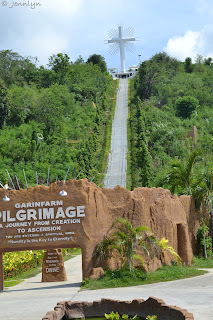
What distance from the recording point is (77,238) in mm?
18516

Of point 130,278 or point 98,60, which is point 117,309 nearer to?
point 130,278

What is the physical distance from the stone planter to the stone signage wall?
5331 millimetres

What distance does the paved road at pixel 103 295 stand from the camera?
13312mm

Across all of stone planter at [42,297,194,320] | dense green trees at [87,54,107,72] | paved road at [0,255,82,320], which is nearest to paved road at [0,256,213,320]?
paved road at [0,255,82,320]

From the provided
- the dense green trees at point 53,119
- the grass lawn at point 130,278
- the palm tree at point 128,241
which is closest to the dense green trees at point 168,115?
the dense green trees at point 53,119

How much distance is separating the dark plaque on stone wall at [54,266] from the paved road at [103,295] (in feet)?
3.04

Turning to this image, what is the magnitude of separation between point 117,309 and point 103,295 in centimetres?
311

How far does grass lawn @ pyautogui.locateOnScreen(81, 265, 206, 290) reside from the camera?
1728cm

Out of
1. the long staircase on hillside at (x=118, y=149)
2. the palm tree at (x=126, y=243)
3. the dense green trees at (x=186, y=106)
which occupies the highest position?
the dense green trees at (x=186, y=106)

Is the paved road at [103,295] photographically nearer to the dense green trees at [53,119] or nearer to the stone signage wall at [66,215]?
the stone signage wall at [66,215]

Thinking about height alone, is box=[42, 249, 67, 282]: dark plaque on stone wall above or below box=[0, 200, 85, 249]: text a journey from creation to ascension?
below

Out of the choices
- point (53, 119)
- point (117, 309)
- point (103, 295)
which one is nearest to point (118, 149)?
point (53, 119)

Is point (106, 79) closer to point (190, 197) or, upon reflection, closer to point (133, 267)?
point (190, 197)

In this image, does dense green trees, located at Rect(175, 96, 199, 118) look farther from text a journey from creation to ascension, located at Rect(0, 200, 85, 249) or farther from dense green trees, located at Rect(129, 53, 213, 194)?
text a journey from creation to ascension, located at Rect(0, 200, 85, 249)
